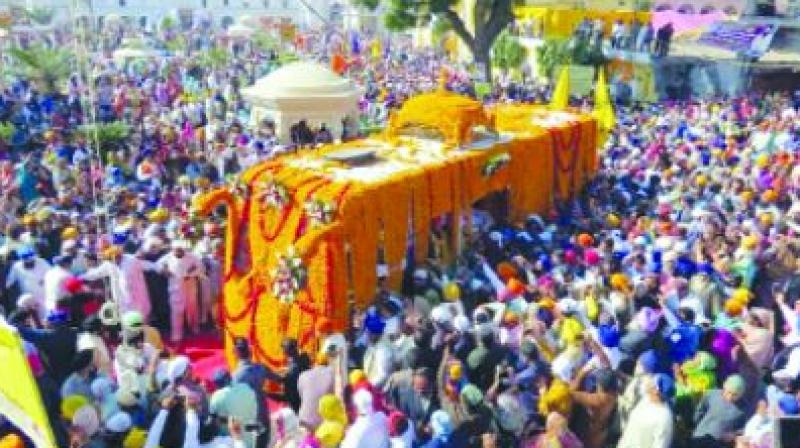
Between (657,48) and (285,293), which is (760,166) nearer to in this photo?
(285,293)

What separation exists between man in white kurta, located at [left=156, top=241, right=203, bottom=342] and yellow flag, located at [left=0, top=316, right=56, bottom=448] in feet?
19.2

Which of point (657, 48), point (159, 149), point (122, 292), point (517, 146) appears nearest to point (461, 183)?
point (517, 146)

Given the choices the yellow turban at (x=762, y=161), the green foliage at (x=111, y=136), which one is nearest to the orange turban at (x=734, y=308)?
the yellow turban at (x=762, y=161)

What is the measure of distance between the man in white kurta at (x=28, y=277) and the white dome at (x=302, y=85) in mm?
10324

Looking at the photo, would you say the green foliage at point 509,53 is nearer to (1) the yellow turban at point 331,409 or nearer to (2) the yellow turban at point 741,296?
(2) the yellow turban at point 741,296

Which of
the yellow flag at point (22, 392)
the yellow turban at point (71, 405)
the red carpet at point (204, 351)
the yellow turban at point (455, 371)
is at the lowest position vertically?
the red carpet at point (204, 351)

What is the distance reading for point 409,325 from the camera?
8273 millimetres

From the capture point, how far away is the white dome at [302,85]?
774 inches

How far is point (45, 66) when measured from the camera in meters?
27.1

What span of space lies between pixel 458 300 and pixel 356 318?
107cm

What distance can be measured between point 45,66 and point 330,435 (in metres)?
23.9

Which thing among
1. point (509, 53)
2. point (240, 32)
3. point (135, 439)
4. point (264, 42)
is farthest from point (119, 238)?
point (240, 32)

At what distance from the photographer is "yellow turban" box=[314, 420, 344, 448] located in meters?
6.36

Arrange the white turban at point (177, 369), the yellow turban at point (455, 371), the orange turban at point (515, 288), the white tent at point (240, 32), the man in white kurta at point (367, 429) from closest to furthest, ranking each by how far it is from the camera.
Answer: the man in white kurta at point (367, 429) < the white turban at point (177, 369) < the yellow turban at point (455, 371) < the orange turban at point (515, 288) < the white tent at point (240, 32)
